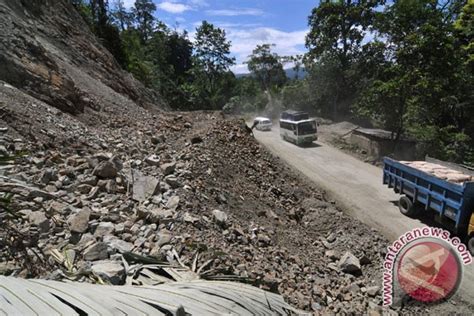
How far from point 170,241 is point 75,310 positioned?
2.67 m

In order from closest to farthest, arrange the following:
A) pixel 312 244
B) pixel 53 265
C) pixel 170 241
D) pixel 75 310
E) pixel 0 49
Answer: pixel 75 310, pixel 53 265, pixel 170 241, pixel 312 244, pixel 0 49

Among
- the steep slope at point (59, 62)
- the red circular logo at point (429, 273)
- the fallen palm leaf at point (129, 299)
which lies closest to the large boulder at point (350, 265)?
the red circular logo at point (429, 273)

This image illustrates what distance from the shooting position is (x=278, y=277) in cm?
507

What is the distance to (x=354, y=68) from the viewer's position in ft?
93.2

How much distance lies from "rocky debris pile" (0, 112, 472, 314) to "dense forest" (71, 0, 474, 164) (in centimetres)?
975

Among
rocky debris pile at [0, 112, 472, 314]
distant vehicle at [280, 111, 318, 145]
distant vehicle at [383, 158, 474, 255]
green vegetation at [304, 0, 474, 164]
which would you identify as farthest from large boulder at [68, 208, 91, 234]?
distant vehicle at [280, 111, 318, 145]

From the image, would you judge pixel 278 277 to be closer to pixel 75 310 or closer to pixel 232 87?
pixel 75 310

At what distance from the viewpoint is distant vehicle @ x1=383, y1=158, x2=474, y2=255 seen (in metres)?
7.61

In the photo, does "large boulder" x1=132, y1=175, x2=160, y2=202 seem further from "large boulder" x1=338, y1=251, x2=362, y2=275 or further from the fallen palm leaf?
"large boulder" x1=338, y1=251, x2=362, y2=275

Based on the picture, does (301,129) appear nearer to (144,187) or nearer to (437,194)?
(437,194)

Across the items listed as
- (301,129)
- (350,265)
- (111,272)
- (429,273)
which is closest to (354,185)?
(429,273)

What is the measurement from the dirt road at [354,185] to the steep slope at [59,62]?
30.8 ft

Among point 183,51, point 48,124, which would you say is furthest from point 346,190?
point 183,51

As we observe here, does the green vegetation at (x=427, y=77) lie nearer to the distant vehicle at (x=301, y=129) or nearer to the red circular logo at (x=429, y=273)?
the distant vehicle at (x=301, y=129)
